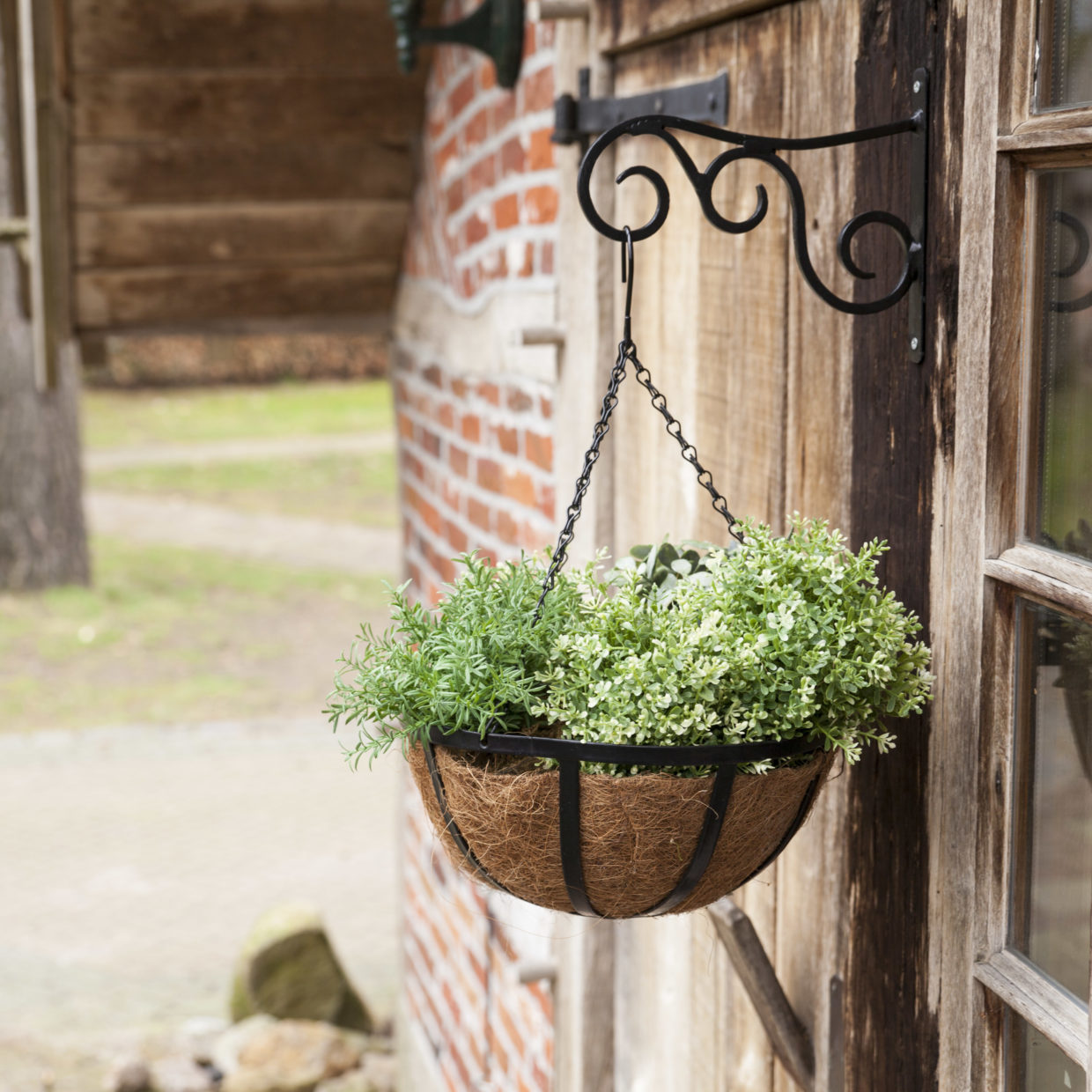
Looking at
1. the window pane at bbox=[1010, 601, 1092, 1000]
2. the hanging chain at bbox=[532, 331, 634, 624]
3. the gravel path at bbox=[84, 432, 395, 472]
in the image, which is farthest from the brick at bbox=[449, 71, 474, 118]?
the gravel path at bbox=[84, 432, 395, 472]

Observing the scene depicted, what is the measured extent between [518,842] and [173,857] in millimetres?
4863

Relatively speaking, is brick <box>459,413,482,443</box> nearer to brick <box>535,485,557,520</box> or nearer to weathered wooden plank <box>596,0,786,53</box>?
brick <box>535,485,557,520</box>

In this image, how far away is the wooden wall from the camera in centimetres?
278

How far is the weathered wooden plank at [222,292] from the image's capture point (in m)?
3.17

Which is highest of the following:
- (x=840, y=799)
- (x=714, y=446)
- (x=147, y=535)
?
(x=714, y=446)

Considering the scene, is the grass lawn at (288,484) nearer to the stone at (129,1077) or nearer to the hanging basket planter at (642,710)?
the stone at (129,1077)

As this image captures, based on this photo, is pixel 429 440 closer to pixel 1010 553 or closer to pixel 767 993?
pixel 767 993

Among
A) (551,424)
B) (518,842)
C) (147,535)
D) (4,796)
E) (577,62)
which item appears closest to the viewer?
(518,842)

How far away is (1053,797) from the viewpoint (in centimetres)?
112

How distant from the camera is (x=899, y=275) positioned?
4.17 ft

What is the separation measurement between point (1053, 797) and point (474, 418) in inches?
65.9

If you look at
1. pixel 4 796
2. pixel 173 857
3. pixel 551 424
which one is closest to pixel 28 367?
pixel 4 796

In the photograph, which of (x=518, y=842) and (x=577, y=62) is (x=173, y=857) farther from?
(x=518, y=842)

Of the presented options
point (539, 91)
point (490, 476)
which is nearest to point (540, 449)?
point (490, 476)
